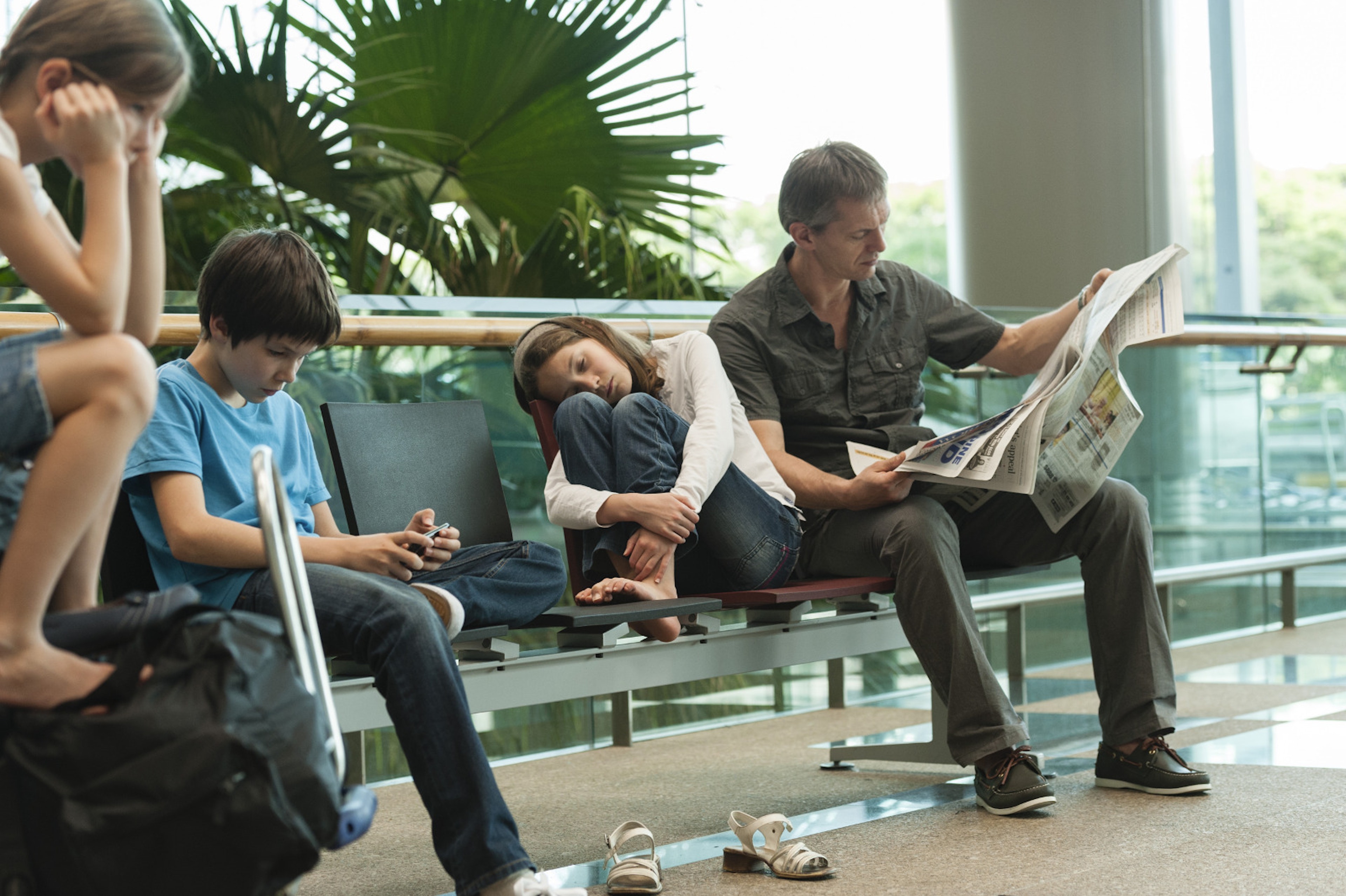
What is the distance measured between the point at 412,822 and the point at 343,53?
223cm

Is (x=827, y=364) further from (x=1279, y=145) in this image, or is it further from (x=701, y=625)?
(x=1279, y=145)

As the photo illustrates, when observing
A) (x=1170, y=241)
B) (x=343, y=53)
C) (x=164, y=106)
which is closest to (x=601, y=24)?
(x=343, y=53)

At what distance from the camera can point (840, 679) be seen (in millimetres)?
3922

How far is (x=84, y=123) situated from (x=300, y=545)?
2.30ft

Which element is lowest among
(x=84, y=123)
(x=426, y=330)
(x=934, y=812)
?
(x=934, y=812)

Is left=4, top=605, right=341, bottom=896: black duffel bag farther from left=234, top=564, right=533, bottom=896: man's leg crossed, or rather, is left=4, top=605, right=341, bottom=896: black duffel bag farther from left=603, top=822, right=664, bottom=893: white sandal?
left=603, top=822, right=664, bottom=893: white sandal

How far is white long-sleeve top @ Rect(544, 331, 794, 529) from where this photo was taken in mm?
2283

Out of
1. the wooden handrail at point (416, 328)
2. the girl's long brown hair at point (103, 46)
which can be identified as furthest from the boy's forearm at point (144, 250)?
the wooden handrail at point (416, 328)

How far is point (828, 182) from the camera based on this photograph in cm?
269

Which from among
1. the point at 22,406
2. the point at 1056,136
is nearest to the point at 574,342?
the point at 22,406

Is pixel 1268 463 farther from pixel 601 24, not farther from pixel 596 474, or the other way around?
pixel 596 474

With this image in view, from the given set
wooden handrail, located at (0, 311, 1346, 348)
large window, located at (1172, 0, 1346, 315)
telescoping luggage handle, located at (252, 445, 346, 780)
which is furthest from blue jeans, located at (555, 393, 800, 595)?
large window, located at (1172, 0, 1346, 315)

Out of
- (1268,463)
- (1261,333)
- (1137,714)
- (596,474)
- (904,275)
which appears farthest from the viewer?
(1268,463)

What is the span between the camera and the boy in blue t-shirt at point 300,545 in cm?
162
